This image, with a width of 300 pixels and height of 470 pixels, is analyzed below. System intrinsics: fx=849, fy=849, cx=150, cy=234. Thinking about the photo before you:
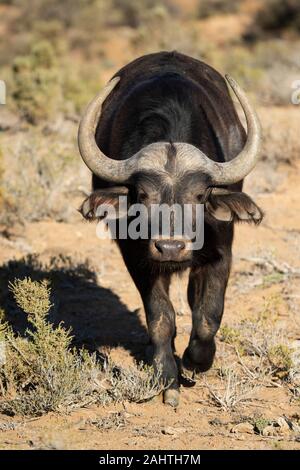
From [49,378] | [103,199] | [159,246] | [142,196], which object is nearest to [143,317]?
[103,199]

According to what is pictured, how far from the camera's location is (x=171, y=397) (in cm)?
614

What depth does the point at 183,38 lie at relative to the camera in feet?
72.6

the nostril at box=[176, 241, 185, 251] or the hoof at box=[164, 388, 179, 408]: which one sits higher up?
the nostril at box=[176, 241, 185, 251]

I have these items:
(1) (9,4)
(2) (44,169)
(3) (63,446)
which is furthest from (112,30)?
(3) (63,446)

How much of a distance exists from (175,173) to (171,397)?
1.64 metres

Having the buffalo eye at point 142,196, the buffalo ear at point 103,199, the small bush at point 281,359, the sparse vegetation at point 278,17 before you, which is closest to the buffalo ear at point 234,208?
the buffalo eye at point 142,196

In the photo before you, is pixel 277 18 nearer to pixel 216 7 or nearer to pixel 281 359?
pixel 216 7

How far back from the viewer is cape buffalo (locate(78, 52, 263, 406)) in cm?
577

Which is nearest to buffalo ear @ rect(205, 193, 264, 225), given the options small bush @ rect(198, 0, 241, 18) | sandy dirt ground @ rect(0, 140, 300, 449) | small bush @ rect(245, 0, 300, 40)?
sandy dirt ground @ rect(0, 140, 300, 449)

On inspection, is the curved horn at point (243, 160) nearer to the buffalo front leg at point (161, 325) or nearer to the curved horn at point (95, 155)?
the curved horn at point (95, 155)

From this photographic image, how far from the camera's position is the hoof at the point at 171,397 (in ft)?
20.1

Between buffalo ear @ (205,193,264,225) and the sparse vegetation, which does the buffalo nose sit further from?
the sparse vegetation

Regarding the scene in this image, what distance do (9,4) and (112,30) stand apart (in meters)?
6.83

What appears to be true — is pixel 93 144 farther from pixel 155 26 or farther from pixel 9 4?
pixel 9 4
